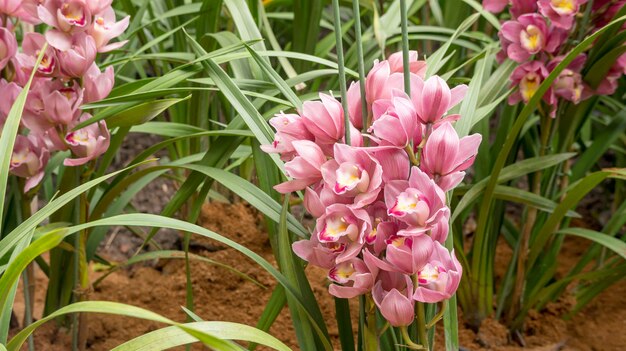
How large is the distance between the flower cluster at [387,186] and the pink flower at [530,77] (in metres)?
0.45

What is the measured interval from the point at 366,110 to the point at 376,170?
4.1 inches

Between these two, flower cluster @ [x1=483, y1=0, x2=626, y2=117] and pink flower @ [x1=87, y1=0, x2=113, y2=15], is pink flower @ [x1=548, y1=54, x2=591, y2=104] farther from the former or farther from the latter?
pink flower @ [x1=87, y1=0, x2=113, y2=15]

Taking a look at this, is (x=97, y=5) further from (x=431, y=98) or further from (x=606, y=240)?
(x=606, y=240)

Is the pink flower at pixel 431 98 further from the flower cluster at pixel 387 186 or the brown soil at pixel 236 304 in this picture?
the brown soil at pixel 236 304

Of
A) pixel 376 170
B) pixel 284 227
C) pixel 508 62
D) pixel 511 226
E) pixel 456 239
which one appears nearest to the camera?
pixel 376 170

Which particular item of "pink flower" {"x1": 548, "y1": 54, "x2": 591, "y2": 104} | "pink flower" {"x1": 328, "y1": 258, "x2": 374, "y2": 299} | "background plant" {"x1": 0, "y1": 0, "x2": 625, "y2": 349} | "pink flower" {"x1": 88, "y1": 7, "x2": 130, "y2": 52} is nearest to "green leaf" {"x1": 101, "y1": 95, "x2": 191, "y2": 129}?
"background plant" {"x1": 0, "y1": 0, "x2": 625, "y2": 349}

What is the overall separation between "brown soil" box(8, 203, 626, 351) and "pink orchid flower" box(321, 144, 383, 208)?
681 mm

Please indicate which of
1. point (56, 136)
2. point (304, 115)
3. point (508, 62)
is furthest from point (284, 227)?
point (508, 62)

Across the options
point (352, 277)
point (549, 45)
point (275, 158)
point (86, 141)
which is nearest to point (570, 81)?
point (549, 45)

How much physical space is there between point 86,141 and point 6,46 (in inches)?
6.6

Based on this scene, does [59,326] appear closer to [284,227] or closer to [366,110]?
[284,227]

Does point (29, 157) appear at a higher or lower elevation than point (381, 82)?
lower

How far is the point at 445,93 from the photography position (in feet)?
2.81

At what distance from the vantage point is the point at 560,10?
1269 millimetres
